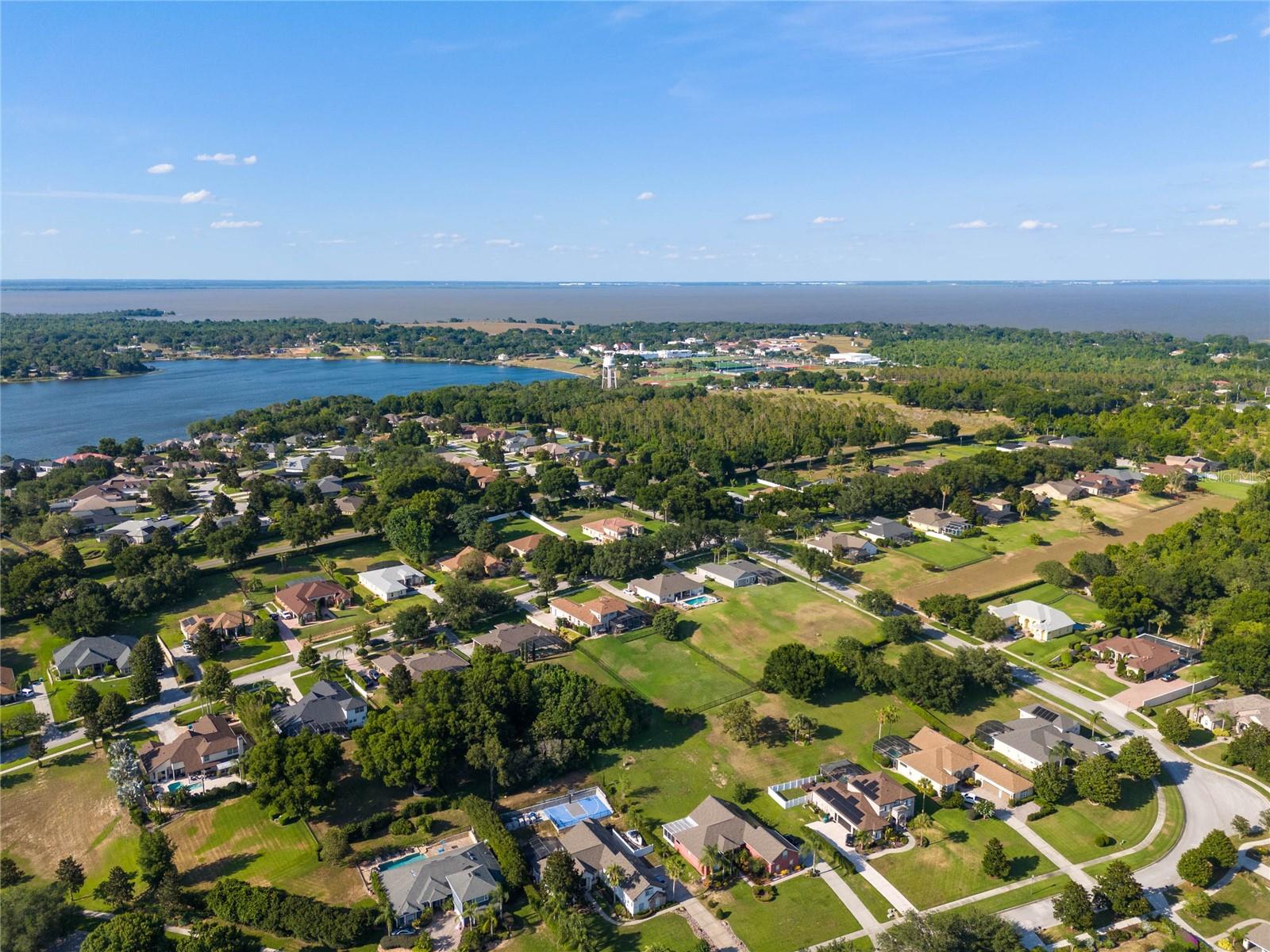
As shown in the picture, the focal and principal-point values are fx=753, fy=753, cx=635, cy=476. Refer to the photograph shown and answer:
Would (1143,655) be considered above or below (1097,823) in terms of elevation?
above

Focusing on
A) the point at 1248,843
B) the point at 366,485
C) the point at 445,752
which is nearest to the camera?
the point at 1248,843

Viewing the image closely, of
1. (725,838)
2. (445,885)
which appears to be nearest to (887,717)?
(725,838)

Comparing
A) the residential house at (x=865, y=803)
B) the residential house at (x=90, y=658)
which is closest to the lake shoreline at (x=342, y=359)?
the residential house at (x=90, y=658)

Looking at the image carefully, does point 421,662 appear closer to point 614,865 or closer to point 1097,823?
point 614,865

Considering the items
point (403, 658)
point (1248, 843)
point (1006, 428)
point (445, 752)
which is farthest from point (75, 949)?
point (1006, 428)

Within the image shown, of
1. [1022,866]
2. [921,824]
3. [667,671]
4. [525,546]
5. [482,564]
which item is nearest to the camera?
[1022,866]

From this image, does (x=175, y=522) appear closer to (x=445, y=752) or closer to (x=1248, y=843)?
(x=445, y=752)
